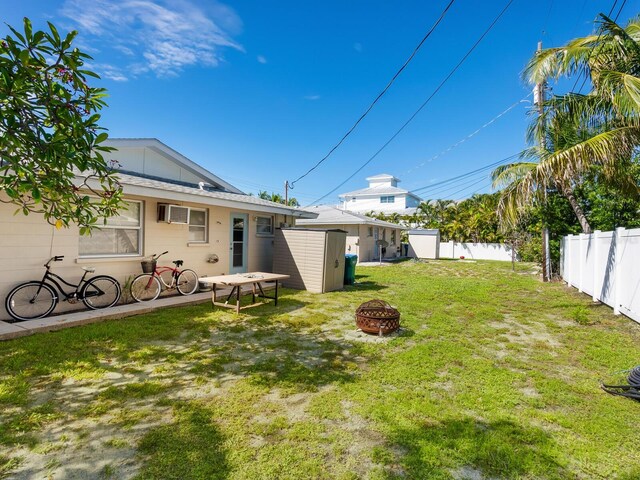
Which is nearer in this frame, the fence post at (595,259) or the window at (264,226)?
the fence post at (595,259)

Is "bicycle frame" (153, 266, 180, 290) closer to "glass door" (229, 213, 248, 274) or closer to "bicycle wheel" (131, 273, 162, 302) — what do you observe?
"bicycle wheel" (131, 273, 162, 302)

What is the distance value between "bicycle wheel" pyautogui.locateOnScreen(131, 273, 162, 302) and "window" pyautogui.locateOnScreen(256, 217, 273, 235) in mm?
Result: 3878

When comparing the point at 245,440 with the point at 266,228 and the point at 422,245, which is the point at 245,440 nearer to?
the point at 266,228

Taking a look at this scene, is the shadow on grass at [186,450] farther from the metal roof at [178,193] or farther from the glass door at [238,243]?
the glass door at [238,243]

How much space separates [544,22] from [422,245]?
18957mm

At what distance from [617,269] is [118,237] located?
10.6 meters

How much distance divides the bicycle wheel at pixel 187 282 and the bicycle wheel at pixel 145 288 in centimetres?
54

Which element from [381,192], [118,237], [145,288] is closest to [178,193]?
[118,237]

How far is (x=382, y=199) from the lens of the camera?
45781 millimetres

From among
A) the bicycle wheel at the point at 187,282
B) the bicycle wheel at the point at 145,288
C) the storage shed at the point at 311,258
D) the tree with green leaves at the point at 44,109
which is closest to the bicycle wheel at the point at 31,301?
the bicycle wheel at the point at 145,288

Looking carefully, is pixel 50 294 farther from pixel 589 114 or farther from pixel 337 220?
pixel 337 220

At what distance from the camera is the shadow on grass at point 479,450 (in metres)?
2.24

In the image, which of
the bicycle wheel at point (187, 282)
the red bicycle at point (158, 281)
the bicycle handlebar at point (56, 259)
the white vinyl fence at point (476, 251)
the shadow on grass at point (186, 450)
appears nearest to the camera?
the shadow on grass at point (186, 450)

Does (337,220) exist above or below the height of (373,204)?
below
